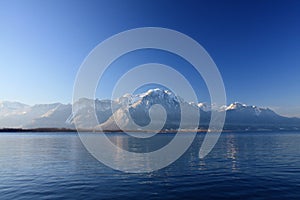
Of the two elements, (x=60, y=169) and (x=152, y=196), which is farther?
(x=60, y=169)

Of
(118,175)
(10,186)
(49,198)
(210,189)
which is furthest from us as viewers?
(118,175)

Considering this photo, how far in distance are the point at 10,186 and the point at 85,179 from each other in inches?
399

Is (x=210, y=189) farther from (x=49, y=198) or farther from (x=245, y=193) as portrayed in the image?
(x=49, y=198)

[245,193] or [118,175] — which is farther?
[118,175]

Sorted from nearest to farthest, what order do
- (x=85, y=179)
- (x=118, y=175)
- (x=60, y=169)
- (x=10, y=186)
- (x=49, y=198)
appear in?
(x=49, y=198) < (x=10, y=186) < (x=85, y=179) < (x=118, y=175) < (x=60, y=169)

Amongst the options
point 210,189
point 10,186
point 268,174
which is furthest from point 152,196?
point 268,174

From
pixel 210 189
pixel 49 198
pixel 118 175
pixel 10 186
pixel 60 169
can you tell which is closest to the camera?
pixel 49 198

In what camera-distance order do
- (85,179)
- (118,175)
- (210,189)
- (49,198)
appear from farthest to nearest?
1. (118,175)
2. (85,179)
3. (210,189)
4. (49,198)

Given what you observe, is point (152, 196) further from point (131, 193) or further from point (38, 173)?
point (38, 173)

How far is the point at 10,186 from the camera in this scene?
33.7 m

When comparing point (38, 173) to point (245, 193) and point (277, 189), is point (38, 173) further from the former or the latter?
point (277, 189)

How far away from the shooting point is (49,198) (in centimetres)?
2819

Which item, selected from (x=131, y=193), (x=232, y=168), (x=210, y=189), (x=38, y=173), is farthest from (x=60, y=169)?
(x=232, y=168)

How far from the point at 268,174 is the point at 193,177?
13266mm
